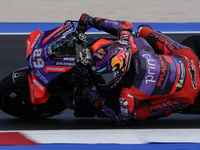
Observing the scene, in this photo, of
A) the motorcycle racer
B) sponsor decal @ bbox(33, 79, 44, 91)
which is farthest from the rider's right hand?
sponsor decal @ bbox(33, 79, 44, 91)

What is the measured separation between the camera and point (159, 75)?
167 inches

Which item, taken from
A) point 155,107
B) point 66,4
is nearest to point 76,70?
point 155,107

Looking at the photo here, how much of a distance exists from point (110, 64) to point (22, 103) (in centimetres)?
122

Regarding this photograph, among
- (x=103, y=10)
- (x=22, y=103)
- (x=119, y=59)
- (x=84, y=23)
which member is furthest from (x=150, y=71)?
(x=103, y=10)

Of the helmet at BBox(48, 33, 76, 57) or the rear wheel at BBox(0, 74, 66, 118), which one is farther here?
the rear wheel at BBox(0, 74, 66, 118)

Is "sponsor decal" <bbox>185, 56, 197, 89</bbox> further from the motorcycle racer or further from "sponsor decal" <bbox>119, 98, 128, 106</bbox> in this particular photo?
"sponsor decal" <bbox>119, 98, 128, 106</bbox>

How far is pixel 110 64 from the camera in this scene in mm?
4039

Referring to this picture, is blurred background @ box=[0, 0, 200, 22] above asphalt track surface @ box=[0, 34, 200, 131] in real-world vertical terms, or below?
above

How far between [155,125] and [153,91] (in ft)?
2.17

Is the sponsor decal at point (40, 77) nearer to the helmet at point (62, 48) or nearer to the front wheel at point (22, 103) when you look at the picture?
the helmet at point (62, 48)

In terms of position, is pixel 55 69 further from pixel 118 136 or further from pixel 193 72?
pixel 193 72

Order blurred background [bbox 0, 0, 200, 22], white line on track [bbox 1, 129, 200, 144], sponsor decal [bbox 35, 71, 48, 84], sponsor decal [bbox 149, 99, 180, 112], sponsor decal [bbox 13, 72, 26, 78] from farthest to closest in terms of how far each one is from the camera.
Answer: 1. blurred background [bbox 0, 0, 200, 22]
2. sponsor decal [bbox 13, 72, 26, 78]
3. sponsor decal [bbox 149, 99, 180, 112]
4. sponsor decal [bbox 35, 71, 48, 84]
5. white line on track [bbox 1, 129, 200, 144]

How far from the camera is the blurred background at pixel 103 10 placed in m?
9.78

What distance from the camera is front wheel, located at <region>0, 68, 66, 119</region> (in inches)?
180
